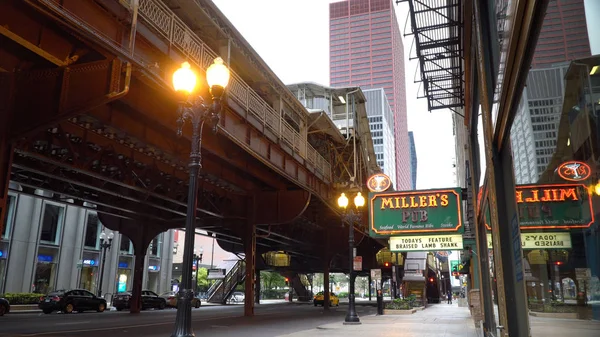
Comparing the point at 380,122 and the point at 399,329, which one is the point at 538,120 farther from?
the point at 380,122

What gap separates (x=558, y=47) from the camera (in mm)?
2018

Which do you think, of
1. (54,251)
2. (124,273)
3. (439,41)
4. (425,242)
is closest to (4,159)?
(439,41)

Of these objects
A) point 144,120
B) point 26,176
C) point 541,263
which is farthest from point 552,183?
point 26,176

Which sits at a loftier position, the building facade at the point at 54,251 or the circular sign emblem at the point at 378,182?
the circular sign emblem at the point at 378,182

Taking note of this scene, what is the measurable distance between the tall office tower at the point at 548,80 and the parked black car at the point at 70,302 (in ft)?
106

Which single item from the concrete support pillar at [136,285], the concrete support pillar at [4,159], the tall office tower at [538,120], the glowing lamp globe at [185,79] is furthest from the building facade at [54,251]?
the tall office tower at [538,120]

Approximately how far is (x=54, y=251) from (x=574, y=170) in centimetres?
4617

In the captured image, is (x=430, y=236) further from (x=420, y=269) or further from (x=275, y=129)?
(x=420, y=269)

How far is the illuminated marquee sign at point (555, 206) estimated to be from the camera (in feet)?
5.90

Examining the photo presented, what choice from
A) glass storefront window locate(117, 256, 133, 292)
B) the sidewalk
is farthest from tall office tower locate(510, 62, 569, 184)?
glass storefront window locate(117, 256, 133, 292)

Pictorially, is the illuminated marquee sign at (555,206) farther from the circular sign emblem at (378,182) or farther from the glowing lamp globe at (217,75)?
the circular sign emblem at (378,182)

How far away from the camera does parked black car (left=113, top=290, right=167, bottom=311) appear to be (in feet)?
116

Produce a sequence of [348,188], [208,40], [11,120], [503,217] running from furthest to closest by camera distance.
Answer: [348,188] → [208,40] → [11,120] → [503,217]

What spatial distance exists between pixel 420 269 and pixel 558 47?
6473 cm
